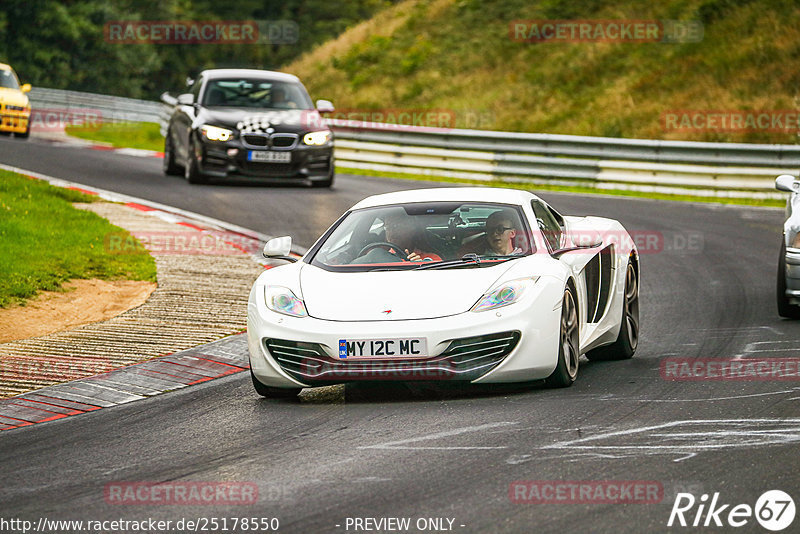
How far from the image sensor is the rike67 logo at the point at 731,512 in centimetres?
514

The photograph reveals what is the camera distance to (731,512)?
5.28 metres

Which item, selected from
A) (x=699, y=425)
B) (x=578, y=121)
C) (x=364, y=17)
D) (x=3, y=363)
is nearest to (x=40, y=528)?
(x=699, y=425)

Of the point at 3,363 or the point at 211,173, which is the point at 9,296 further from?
the point at 211,173

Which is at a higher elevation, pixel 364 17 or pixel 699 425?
pixel 364 17

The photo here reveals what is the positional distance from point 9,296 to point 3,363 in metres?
2.30

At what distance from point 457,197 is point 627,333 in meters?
1.67

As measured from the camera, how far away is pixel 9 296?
1150 centimetres

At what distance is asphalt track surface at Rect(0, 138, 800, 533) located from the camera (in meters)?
5.51

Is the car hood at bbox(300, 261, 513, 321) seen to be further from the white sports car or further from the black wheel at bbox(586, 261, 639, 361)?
the black wheel at bbox(586, 261, 639, 361)

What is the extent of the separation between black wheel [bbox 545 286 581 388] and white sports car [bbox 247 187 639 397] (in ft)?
0.03

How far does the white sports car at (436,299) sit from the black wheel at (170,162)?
516 inches

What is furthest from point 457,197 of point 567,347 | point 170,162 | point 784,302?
point 170,162

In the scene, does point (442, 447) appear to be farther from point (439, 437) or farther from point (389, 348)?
point (389, 348)

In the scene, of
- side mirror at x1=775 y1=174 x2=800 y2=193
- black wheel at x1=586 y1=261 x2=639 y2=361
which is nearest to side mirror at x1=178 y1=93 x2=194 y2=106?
side mirror at x1=775 y1=174 x2=800 y2=193
